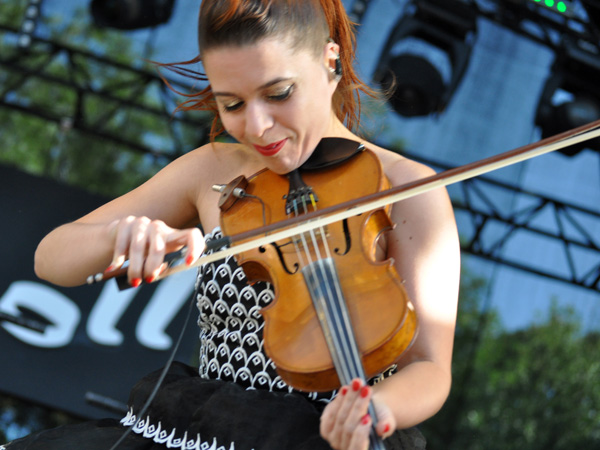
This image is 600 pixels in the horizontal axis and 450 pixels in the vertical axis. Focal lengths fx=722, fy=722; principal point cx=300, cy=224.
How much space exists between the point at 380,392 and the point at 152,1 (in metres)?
3.10

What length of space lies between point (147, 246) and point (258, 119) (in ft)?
0.91

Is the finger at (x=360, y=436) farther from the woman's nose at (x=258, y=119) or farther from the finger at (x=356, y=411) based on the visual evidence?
the woman's nose at (x=258, y=119)

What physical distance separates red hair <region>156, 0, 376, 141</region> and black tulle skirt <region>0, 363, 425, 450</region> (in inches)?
21.9

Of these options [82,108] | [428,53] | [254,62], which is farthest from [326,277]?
[82,108]

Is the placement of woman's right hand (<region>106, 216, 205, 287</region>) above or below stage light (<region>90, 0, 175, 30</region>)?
above

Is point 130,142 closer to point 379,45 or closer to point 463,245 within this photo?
point 379,45

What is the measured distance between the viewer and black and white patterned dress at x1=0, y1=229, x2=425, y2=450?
3.48 ft

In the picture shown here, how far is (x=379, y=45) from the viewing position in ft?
12.7

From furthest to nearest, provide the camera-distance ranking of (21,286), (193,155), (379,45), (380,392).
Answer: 1. (379,45)
2. (21,286)
3. (193,155)
4. (380,392)

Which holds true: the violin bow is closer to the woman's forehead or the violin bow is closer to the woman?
the woman

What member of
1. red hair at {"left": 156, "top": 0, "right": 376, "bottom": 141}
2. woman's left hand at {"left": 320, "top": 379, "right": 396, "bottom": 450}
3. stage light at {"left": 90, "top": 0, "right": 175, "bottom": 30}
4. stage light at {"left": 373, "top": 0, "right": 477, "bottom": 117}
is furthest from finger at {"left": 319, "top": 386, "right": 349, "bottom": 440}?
stage light at {"left": 90, "top": 0, "right": 175, "bottom": 30}

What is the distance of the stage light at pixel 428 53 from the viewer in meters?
3.49

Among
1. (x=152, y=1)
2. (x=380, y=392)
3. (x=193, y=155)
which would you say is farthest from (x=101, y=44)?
(x=380, y=392)

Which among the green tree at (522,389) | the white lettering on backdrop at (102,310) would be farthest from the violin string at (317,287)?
the green tree at (522,389)
